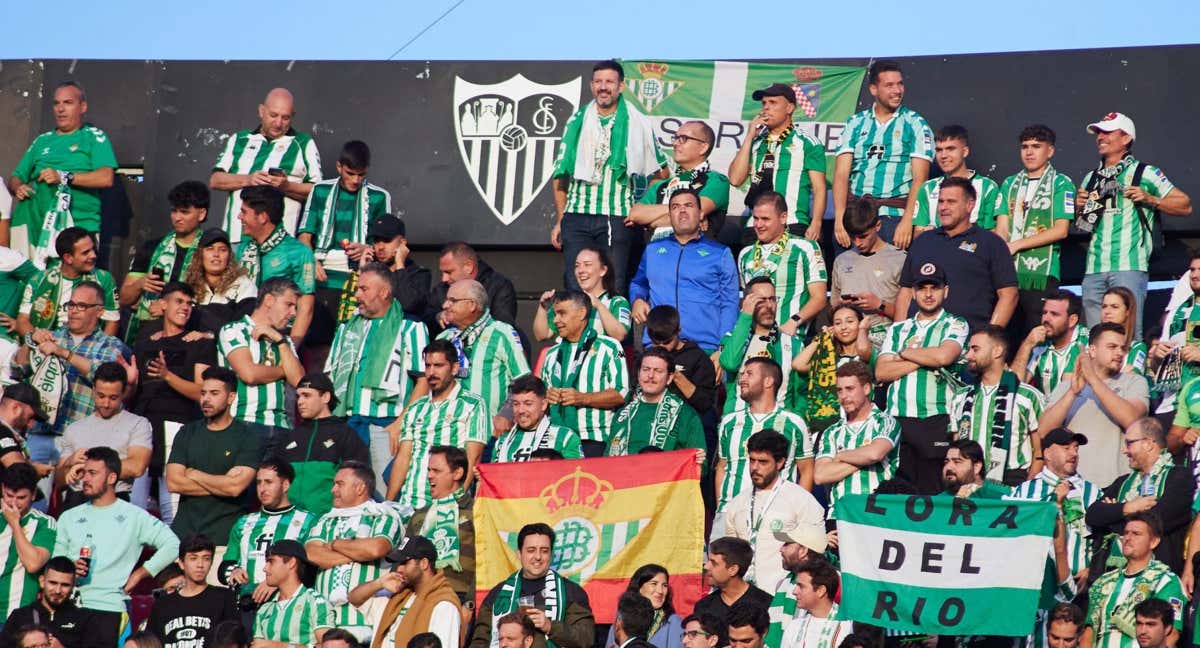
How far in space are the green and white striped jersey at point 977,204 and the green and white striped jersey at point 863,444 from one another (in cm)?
301

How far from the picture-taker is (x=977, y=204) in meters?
16.2

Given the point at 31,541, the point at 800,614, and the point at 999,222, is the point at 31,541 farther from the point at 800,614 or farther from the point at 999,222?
the point at 999,222

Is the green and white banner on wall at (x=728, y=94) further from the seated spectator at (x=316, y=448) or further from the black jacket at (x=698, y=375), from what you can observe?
the seated spectator at (x=316, y=448)

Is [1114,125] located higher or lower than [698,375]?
higher

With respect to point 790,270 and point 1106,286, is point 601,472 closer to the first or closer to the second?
point 790,270

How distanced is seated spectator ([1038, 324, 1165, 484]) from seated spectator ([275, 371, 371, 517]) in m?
4.59

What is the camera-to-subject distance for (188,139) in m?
19.1

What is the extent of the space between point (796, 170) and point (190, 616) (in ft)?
19.6

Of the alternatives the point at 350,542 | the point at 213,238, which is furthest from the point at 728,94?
the point at 350,542

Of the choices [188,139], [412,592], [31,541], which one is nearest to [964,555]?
[412,592]

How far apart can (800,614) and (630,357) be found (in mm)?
3776

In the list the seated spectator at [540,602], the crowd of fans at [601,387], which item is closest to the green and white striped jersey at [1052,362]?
the crowd of fans at [601,387]

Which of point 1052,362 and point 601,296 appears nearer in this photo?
point 1052,362

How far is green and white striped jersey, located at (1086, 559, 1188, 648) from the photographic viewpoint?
1179cm
